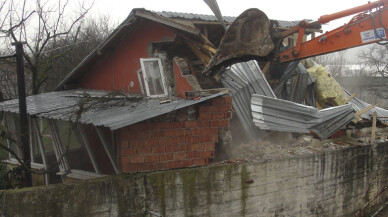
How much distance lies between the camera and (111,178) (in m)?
4.82

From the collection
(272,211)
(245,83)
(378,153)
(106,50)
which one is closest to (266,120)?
(245,83)

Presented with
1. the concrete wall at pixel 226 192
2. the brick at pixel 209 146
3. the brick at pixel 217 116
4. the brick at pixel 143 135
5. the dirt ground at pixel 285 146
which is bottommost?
the concrete wall at pixel 226 192

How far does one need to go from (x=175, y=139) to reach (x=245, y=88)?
254cm

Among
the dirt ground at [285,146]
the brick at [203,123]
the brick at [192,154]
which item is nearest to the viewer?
the brick at [192,154]

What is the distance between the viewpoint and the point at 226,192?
5457 millimetres

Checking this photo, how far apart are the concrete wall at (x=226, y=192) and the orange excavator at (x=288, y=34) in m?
1.96

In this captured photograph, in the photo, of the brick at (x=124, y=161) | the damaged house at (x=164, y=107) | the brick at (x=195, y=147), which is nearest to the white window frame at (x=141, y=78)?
the damaged house at (x=164, y=107)

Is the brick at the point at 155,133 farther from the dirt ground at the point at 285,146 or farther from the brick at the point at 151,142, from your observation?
the dirt ground at the point at 285,146

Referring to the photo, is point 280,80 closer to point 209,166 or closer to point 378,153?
point 378,153

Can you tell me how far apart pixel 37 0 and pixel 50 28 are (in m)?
1.27

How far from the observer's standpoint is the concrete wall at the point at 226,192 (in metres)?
4.58

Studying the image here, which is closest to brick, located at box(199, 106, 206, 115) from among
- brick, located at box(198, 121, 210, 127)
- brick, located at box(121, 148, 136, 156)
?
brick, located at box(198, 121, 210, 127)

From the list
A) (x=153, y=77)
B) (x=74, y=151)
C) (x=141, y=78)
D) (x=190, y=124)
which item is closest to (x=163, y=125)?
(x=190, y=124)

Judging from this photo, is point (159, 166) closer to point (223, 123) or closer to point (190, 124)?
point (190, 124)
